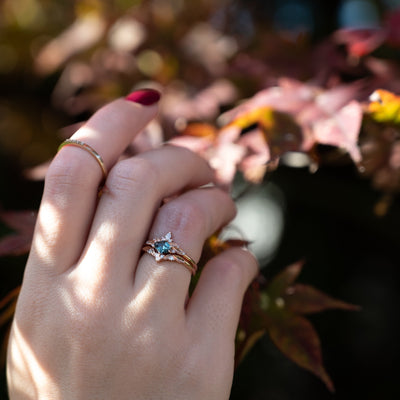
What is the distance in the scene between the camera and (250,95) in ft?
3.35

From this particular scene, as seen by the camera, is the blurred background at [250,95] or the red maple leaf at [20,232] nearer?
the red maple leaf at [20,232]

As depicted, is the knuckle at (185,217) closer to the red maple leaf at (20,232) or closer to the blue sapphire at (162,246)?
the blue sapphire at (162,246)

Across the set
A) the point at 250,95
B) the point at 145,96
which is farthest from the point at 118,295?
the point at 250,95

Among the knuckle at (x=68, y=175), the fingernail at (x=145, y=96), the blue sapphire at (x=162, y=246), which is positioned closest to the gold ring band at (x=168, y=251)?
the blue sapphire at (x=162, y=246)

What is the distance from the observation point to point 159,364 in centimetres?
52

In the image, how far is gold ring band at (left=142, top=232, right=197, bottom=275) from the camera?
55 centimetres

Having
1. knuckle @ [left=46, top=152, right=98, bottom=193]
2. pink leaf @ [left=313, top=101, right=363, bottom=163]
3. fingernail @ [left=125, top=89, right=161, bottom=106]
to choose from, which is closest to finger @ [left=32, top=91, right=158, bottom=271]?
knuckle @ [left=46, top=152, right=98, bottom=193]

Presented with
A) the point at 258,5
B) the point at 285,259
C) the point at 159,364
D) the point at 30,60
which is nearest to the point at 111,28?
the point at 30,60

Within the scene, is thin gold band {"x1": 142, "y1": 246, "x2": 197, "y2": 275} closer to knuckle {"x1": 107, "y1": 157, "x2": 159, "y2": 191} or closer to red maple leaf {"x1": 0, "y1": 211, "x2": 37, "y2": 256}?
knuckle {"x1": 107, "y1": 157, "x2": 159, "y2": 191}

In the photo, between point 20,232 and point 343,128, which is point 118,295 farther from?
point 343,128

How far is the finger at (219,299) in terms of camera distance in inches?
21.6

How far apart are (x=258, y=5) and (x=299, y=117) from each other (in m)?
1.00

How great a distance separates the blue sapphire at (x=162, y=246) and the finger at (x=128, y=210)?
22 mm

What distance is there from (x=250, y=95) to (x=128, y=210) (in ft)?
1.81
